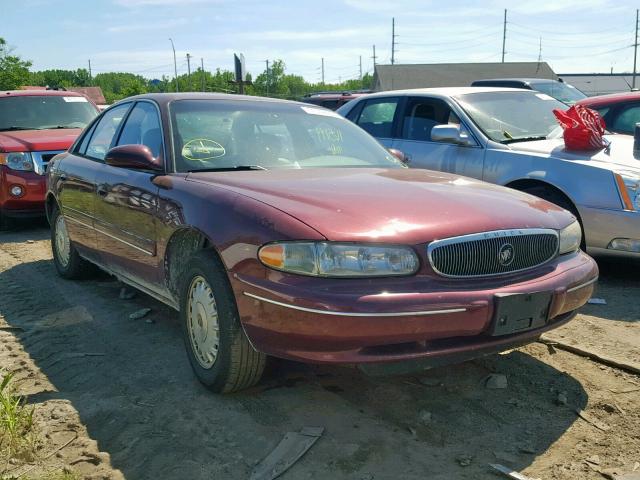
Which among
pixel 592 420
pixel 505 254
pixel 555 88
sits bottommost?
pixel 592 420

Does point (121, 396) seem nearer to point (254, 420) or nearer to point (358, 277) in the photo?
point (254, 420)

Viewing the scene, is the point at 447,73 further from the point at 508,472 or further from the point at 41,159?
the point at 508,472

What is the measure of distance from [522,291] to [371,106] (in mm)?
4898

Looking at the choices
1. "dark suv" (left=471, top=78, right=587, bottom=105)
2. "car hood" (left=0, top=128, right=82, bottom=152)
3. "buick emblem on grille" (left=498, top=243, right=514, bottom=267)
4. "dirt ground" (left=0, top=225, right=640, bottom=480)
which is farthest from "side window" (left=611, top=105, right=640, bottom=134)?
"car hood" (left=0, top=128, right=82, bottom=152)

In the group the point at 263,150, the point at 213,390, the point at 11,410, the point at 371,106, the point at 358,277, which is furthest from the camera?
the point at 371,106

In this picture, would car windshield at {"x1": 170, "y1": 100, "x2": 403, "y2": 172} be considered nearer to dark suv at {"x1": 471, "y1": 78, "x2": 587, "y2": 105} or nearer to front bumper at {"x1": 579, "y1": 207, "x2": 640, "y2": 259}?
front bumper at {"x1": 579, "y1": 207, "x2": 640, "y2": 259}

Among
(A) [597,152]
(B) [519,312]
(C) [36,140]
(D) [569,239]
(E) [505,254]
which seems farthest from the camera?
(C) [36,140]

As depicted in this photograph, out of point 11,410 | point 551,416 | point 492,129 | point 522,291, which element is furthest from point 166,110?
point 492,129

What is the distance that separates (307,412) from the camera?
3209 millimetres

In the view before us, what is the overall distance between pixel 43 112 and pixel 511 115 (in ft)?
21.4

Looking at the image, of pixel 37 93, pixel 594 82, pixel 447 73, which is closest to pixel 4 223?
pixel 37 93

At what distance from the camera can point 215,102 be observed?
14.4ft

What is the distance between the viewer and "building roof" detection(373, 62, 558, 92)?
38.7 meters

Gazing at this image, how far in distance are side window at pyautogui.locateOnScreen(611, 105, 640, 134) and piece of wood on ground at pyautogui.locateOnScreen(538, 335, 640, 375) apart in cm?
398
